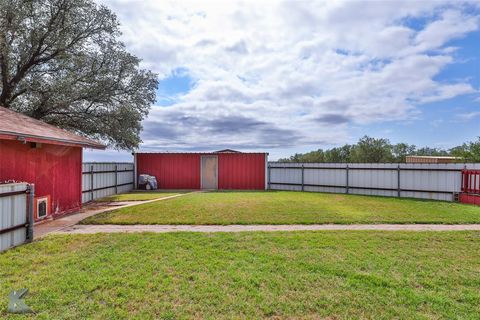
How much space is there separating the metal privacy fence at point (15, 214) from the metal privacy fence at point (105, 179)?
6217 mm

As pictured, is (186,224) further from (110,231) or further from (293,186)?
(293,186)

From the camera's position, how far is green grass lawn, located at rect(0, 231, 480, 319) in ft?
10.2

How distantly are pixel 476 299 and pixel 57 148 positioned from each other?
382 inches

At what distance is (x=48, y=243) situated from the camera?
548 cm

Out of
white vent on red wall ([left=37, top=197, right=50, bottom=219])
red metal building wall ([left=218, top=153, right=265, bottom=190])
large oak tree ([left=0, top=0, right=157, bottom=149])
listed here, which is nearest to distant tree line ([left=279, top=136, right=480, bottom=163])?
red metal building wall ([left=218, top=153, right=265, bottom=190])

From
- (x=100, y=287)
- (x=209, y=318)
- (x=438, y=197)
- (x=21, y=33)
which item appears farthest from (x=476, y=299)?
(x=21, y=33)

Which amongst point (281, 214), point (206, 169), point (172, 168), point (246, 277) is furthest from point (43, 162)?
point (206, 169)

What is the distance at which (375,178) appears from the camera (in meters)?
14.2

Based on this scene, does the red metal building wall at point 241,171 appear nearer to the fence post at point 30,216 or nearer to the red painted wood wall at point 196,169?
the red painted wood wall at point 196,169

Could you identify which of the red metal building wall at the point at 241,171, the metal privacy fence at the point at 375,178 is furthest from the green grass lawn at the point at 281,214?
the red metal building wall at the point at 241,171

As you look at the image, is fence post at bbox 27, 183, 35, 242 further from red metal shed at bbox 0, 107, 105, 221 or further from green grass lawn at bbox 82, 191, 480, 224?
green grass lawn at bbox 82, 191, 480, 224

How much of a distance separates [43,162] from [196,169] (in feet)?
33.7

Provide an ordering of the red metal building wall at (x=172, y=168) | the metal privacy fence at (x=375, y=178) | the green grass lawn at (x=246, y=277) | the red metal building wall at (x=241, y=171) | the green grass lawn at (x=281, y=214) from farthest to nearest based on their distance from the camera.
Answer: the red metal building wall at (x=172, y=168) → the red metal building wall at (x=241, y=171) → the metal privacy fence at (x=375, y=178) → the green grass lawn at (x=281, y=214) → the green grass lawn at (x=246, y=277)

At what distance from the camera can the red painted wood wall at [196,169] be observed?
1767 cm
